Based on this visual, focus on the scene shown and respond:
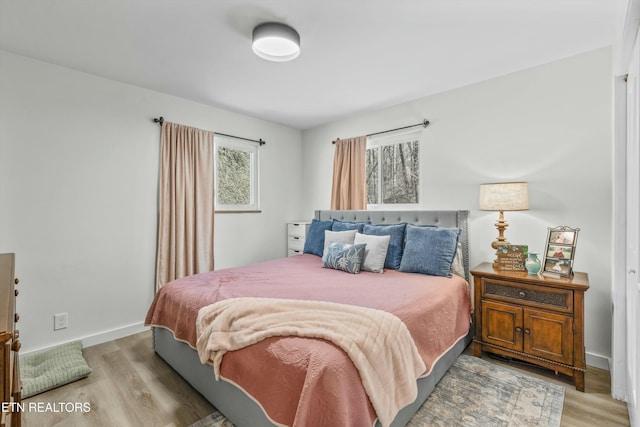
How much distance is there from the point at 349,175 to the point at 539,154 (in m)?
2.05

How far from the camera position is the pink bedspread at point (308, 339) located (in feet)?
3.97

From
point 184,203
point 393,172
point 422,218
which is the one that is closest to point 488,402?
point 422,218

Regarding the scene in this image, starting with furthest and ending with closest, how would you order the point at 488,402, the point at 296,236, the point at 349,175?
the point at 296,236 < the point at 349,175 < the point at 488,402

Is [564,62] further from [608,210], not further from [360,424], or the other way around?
[360,424]

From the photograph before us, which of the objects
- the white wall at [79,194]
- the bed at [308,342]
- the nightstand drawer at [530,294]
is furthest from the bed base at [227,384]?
the white wall at [79,194]

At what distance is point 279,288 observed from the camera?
220 centimetres

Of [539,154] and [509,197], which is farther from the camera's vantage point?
[539,154]

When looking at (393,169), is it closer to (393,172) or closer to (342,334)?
(393,172)

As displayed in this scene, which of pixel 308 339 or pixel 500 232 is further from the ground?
pixel 500 232

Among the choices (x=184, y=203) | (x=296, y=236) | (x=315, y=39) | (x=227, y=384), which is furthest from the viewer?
(x=296, y=236)

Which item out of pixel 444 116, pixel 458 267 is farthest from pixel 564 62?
pixel 458 267

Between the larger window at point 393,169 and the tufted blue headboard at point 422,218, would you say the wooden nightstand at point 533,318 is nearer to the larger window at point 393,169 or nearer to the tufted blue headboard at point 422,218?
the tufted blue headboard at point 422,218

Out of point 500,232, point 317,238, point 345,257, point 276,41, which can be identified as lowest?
point 345,257

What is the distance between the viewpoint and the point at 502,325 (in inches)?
92.0
